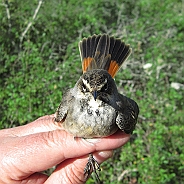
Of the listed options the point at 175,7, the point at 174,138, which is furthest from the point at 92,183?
the point at 175,7

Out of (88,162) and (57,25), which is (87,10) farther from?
(88,162)

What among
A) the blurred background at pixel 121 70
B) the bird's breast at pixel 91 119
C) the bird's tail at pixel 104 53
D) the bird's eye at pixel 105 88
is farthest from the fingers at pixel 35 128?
the blurred background at pixel 121 70

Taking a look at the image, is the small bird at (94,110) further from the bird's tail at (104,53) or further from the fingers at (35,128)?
the bird's tail at (104,53)

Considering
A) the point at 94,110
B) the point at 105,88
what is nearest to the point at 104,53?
the point at 105,88

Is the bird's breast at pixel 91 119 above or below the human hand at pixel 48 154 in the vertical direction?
above

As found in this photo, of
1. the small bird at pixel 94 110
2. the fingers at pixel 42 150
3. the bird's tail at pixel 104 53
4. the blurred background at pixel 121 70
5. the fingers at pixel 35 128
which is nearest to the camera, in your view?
the fingers at pixel 42 150

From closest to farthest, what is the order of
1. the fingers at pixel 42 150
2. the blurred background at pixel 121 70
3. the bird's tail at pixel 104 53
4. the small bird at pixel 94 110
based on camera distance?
the fingers at pixel 42 150
the small bird at pixel 94 110
the bird's tail at pixel 104 53
the blurred background at pixel 121 70

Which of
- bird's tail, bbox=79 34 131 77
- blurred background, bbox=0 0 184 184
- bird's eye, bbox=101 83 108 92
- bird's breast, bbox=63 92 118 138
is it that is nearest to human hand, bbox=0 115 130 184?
bird's breast, bbox=63 92 118 138

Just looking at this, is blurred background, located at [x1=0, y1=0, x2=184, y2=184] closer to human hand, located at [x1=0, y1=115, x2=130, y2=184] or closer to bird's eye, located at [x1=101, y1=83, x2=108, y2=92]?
human hand, located at [x1=0, y1=115, x2=130, y2=184]
